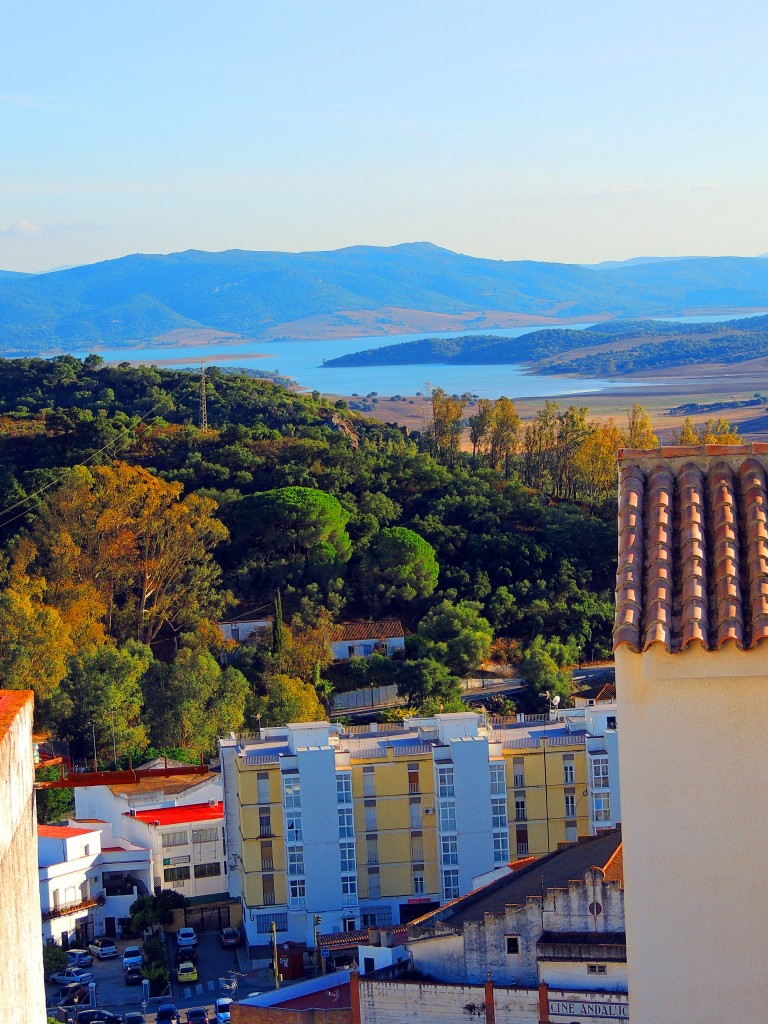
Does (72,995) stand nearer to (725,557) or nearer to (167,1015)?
(167,1015)

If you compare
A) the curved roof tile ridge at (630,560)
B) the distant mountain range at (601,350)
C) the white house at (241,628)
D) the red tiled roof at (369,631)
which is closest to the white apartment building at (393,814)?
the red tiled roof at (369,631)

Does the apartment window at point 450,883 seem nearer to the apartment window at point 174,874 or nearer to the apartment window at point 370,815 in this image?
the apartment window at point 370,815

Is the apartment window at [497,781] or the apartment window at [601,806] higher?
the apartment window at [497,781]

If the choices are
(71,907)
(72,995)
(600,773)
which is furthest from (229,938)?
(600,773)

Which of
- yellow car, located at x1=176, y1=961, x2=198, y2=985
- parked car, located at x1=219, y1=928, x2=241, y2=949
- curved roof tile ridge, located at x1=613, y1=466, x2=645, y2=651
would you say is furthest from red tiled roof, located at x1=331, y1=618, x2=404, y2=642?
curved roof tile ridge, located at x1=613, y1=466, x2=645, y2=651

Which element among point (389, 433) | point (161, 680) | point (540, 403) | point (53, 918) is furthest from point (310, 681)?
point (540, 403)

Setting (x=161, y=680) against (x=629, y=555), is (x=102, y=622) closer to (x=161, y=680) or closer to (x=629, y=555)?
(x=161, y=680)
